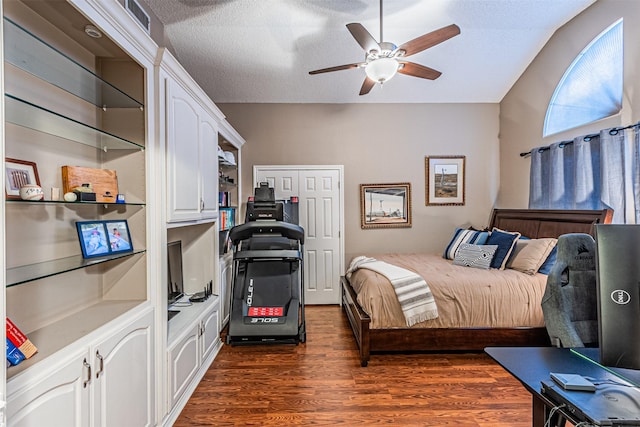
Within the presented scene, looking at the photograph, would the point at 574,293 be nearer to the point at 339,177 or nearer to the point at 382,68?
the point at 382,68

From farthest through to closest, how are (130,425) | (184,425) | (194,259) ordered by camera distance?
(194,259)
(184,425)
(130,425)

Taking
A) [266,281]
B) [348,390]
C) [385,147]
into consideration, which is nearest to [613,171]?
[385,147]

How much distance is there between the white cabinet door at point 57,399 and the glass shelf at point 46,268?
0.36 m

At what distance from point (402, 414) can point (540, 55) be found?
4304mm

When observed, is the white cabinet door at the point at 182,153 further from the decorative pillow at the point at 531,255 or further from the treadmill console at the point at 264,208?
the decorative pillow at the point at 531,255

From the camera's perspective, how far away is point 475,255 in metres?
3.55

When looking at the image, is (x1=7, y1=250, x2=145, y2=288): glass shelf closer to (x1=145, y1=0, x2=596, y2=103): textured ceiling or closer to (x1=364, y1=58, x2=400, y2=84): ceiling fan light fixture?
(x1=364, y1=58, x2=400, y2=84): ceiling fan light fixture

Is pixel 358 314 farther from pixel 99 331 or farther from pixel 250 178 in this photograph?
pixel 250 178

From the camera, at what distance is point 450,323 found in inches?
115

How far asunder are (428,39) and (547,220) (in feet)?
8.28

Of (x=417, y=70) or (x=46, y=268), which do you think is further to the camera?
(x=417, y=70)

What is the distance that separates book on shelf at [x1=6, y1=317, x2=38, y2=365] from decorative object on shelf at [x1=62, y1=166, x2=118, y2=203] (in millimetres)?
650

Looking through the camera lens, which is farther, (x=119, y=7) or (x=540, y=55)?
(x=540, y=55)

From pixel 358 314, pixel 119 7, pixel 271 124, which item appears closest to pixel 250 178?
pixel 271 124
